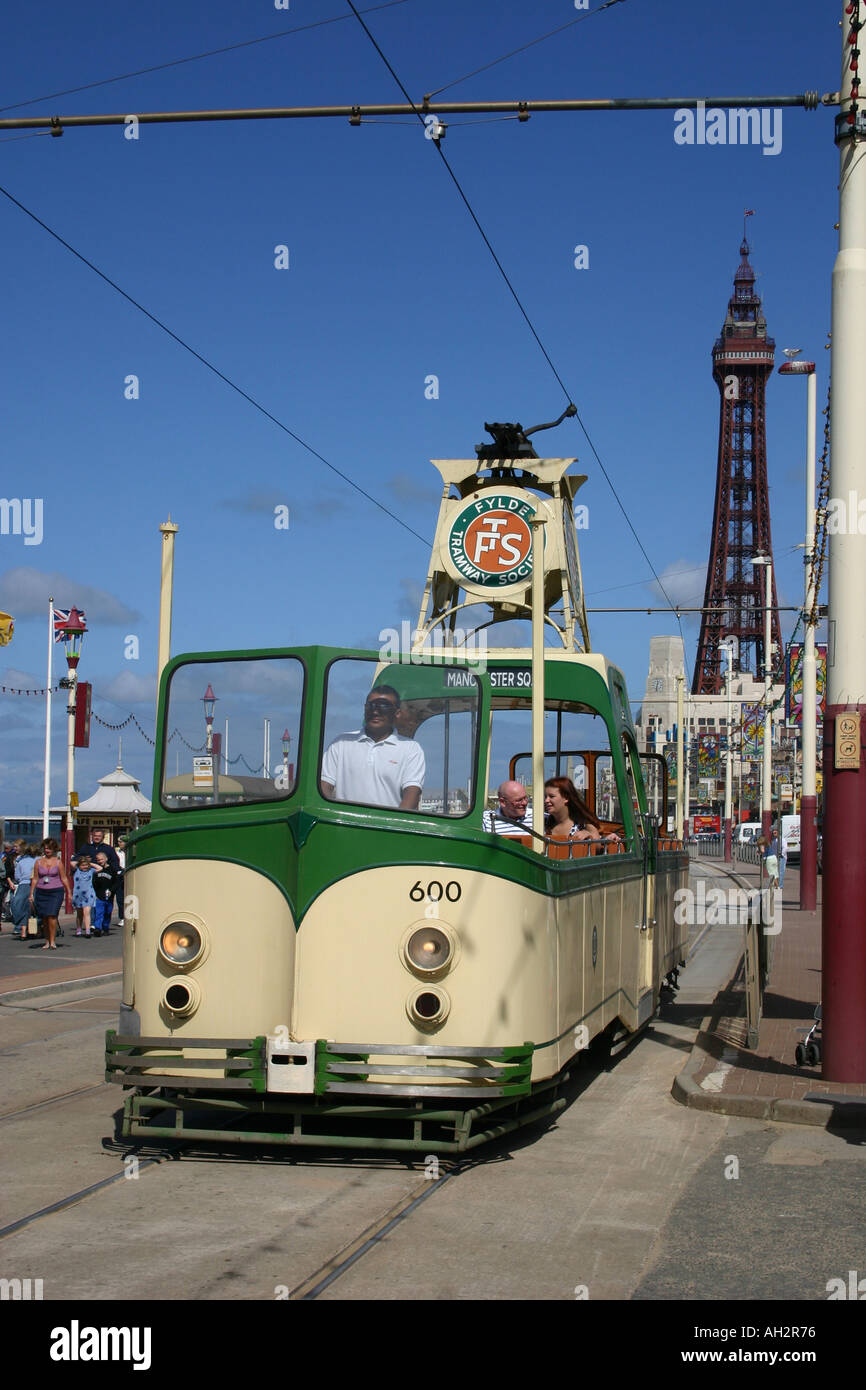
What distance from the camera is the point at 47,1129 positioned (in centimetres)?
895

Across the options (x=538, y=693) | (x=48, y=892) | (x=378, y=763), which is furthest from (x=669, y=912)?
(x=48, y=892)

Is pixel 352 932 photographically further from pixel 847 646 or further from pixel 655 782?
pixel 655 782

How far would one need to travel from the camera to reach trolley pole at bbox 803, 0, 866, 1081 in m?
10.0

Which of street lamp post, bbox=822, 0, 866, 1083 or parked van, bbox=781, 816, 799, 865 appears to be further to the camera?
parked van, bbox=781, 816, 799, 865

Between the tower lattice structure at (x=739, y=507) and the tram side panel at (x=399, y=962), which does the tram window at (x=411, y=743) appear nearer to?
the tram side panel at (x=399, y=962)

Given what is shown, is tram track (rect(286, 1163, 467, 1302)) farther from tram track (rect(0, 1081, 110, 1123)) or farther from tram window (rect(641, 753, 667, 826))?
tram window (rect(641, 753, 667, 826))

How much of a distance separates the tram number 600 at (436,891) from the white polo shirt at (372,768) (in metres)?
0.50

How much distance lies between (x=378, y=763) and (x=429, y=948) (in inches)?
40.4

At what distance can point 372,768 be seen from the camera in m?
7.92

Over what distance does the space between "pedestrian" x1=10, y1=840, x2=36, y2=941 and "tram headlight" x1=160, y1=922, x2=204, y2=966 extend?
55.5 ft

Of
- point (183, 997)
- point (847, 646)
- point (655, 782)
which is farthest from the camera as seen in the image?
point (655, 782)

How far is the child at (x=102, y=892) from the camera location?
26.0 metres

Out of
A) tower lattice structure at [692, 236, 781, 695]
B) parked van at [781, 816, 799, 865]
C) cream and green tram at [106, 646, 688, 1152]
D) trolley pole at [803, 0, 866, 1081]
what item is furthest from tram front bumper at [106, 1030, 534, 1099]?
tower lattice structure at [692, 236, 781, 695]

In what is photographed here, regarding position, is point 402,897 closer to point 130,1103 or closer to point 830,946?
point 130,1103
